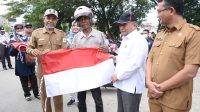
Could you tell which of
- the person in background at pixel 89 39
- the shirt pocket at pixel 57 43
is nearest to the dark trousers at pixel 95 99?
the person in background at pixel 89 39

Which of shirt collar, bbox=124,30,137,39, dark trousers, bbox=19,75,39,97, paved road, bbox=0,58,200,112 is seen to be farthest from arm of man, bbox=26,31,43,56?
dark trousers, bbox=19,75,39,97

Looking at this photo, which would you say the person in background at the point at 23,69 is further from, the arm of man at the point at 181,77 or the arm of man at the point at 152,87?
the arm of man at the point at 181,77

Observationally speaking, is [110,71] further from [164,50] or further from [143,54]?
[164,50]

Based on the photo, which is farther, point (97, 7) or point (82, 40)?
point (97, 7)

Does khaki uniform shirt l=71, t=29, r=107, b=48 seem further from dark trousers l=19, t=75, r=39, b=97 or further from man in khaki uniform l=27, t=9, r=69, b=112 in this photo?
dark trousers l=19, t=75, r=39, b=97

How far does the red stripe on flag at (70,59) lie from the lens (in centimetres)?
513

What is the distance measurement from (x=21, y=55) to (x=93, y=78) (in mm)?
3549

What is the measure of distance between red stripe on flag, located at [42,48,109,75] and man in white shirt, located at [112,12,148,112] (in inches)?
35.9

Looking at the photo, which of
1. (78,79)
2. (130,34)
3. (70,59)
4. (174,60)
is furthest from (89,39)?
(174,60)

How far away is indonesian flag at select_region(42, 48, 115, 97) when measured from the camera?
499 centimetres

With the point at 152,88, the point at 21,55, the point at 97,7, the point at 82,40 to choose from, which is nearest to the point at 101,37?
the point at 82,40

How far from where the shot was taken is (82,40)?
17.6 feet

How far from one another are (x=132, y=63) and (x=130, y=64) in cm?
3

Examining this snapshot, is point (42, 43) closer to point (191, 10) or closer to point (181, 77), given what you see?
point (181, 77)
